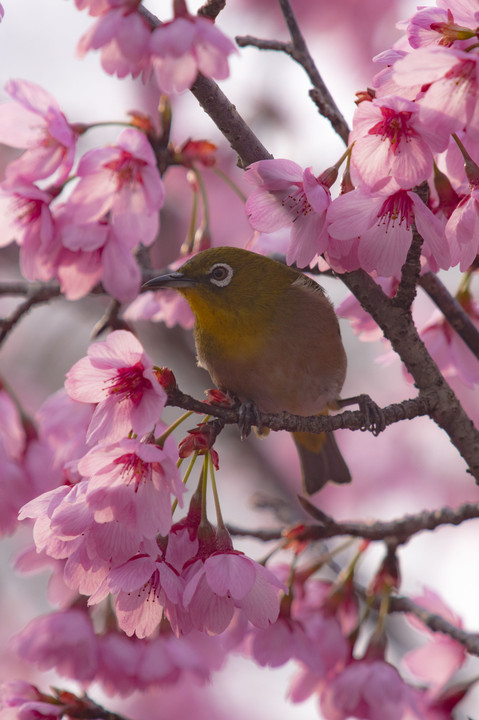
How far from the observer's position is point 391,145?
194cm

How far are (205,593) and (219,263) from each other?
1772mm

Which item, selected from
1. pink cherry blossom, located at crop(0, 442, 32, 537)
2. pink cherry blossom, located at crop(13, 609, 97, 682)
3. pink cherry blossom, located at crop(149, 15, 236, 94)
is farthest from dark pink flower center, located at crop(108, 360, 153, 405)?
pink cherry blossom, located at crop(13, 609, 97, 682)

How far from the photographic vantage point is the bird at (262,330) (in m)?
3.45

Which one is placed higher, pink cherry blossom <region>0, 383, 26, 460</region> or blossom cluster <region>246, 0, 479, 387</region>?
blossom cluster <region>246, 0, 479, 387</region>

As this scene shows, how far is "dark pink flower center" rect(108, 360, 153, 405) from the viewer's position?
2.00 m

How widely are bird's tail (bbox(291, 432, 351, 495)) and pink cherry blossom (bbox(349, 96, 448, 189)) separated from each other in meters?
2.36

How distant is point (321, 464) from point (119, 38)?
283 centimetres

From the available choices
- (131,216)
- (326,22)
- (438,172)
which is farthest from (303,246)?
(326,22)

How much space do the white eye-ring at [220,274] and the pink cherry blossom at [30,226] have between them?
2.95 feet

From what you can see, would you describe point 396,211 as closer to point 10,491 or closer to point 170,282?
point 170,282

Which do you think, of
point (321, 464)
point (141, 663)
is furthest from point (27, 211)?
point (321, 464)

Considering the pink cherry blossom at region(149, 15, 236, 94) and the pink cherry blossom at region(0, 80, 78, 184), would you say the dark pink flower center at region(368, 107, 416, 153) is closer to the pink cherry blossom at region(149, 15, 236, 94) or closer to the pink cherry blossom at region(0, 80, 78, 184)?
the pink cherry blossom at region(149, 15, 236, 94)

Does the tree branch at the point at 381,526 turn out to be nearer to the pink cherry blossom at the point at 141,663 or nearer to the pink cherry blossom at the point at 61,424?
the pink cherry blossom at the point at 141,663

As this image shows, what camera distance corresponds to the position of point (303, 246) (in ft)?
6.96
